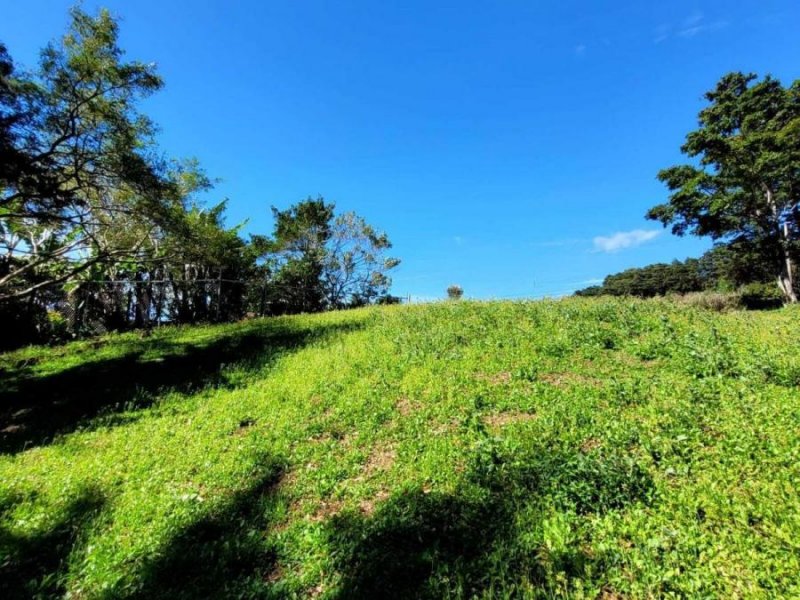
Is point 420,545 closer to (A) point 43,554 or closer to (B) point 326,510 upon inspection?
(B) point 326,510

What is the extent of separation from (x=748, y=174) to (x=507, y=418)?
29.2 metres

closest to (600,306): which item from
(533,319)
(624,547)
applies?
(533,319)

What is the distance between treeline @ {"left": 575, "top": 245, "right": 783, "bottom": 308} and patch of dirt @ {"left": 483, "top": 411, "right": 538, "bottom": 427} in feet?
41.5

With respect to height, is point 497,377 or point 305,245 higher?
point 305,245

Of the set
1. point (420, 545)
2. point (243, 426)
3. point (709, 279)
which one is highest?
point (709, 279)

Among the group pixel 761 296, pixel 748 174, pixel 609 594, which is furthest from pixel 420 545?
pixel 761 296

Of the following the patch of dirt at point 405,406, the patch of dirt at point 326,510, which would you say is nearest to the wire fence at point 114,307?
the patch of dirt at point 405,406

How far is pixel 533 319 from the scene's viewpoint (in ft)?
36.4

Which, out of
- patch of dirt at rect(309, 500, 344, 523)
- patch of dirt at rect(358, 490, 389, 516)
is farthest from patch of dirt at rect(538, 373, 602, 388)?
patch of dirt at rect(309, 500, 344, 523)

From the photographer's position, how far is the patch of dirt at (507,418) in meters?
5.89

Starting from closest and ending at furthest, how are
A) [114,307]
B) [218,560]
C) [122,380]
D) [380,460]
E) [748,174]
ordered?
[218,560] < [380,460] < [122,380] < [114,307] < [748,174]

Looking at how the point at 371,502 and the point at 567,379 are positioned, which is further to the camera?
the point at 567,379

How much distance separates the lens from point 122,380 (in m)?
10.7

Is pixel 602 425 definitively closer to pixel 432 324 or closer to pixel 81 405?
pixel 432 324
